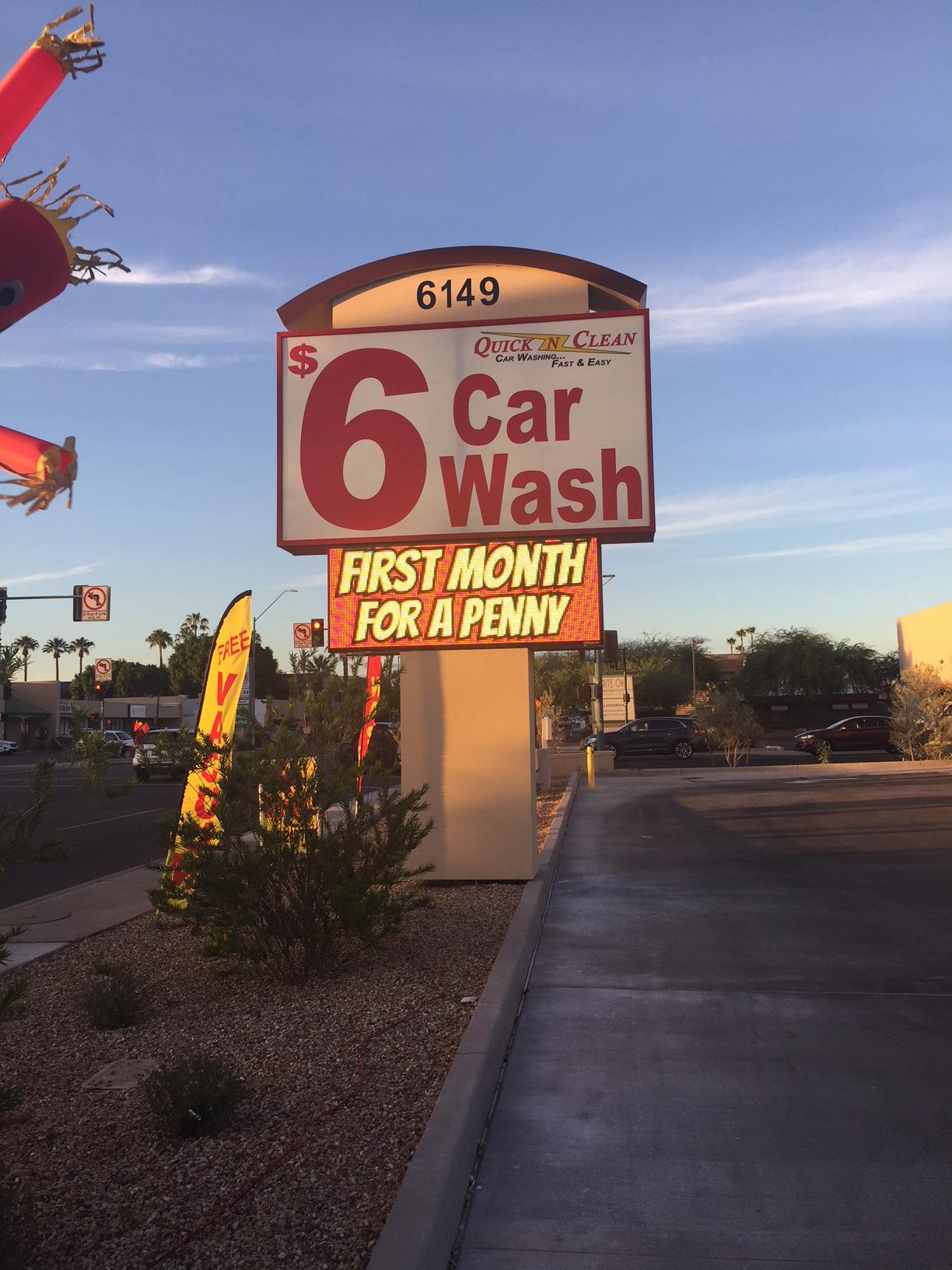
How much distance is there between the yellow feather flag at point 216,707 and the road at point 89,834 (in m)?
0.63

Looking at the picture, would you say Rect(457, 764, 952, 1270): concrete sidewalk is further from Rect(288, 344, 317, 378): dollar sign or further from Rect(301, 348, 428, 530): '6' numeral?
Rect(288, 344, 317, 378): dollar sign

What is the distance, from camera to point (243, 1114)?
201 inches

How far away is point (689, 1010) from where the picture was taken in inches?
281

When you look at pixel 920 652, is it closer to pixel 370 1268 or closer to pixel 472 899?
pixel 472 899

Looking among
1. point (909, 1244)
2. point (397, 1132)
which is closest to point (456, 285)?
point (397, 1132)

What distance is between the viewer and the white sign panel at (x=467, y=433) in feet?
39.2

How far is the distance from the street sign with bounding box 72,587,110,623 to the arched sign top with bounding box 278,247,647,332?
91.5ft

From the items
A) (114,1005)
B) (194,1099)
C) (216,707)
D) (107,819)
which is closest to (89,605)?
(107,819)

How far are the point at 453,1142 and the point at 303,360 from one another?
9.97 meters

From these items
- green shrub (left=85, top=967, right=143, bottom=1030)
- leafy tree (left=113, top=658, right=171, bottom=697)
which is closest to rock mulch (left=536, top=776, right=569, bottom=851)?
green shrub (left=85, top=967, right=143, bottom=1030)

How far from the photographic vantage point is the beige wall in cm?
4516

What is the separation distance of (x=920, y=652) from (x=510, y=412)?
139 ft

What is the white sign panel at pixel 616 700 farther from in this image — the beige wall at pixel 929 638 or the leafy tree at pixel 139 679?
the leafy tree at pixel 139 679

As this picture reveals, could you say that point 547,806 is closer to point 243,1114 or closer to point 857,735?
point 243,1114
